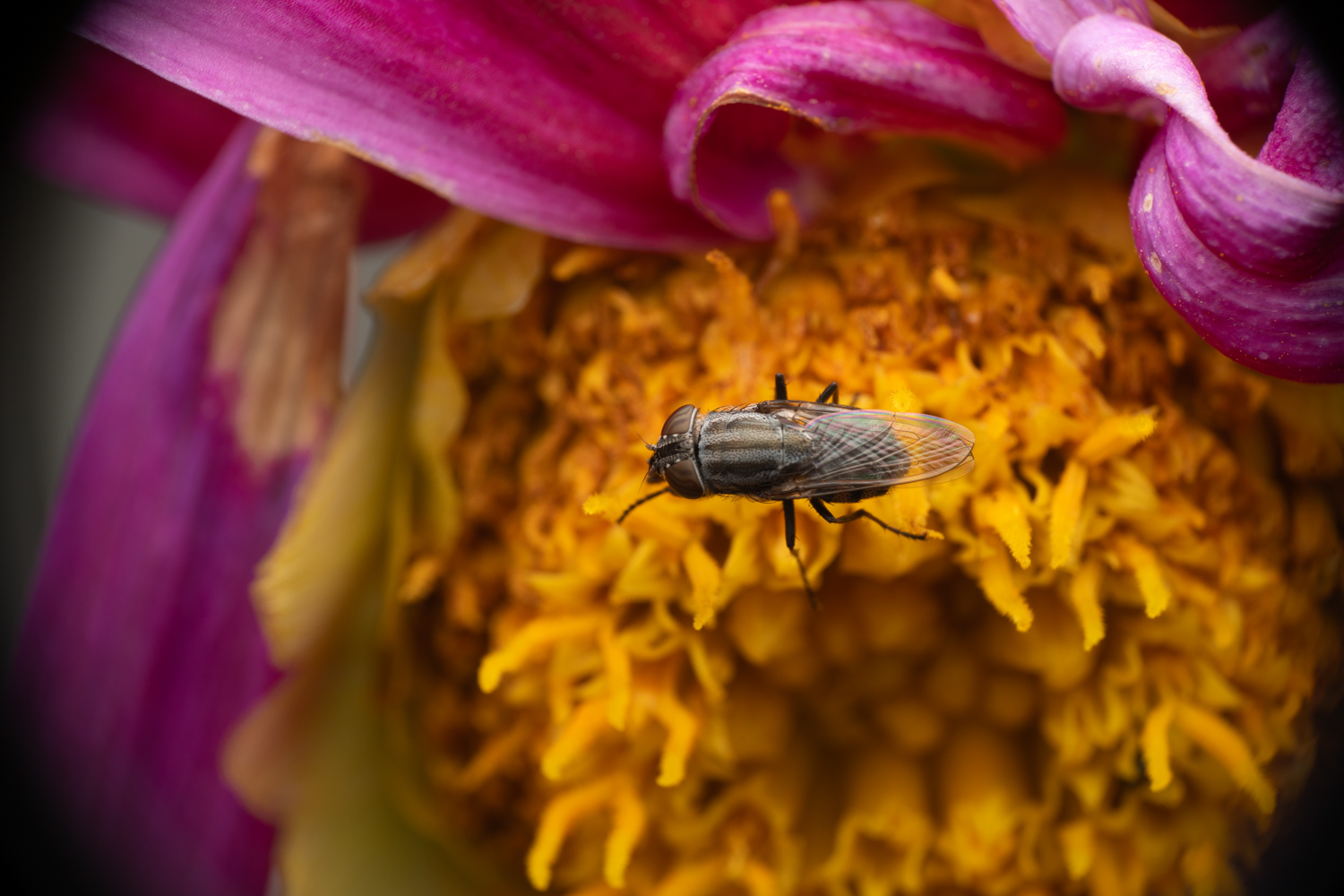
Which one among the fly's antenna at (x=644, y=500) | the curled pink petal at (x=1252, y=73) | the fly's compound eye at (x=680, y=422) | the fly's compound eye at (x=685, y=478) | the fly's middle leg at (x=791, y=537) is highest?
the curled pink petal at (x=1252, y=73)

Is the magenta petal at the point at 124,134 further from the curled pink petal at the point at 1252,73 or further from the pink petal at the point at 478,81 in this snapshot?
the curled pink petal at the point at 1252,73

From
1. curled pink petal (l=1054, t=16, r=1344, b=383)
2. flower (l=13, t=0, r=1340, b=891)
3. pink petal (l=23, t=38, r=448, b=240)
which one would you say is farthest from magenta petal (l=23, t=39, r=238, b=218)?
curled pink petal (l=1054, t=16, r=1344, b=383)

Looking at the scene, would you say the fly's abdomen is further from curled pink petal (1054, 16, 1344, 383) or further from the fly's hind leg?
curled pink petal (1054, 16, 1344, 383)

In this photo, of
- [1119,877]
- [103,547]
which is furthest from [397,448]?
[1119,877]

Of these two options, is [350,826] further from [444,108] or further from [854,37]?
[854,37]

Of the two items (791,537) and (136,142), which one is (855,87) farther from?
(136,142)

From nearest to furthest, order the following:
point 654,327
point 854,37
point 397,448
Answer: point 854,37 < point 654,327 < point 397,448

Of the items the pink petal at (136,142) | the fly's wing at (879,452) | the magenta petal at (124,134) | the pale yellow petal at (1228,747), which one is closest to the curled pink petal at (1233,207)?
the fly's wing at (879,452)
